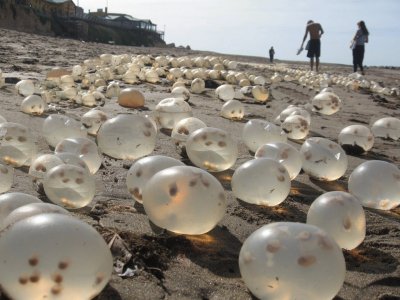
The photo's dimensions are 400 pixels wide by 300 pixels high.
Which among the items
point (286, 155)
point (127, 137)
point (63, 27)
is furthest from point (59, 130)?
point (63, 27)

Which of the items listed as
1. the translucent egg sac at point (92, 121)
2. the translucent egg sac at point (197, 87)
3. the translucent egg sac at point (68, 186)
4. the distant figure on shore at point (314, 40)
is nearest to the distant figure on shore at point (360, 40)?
the distant figure on shore at point (314, 40)

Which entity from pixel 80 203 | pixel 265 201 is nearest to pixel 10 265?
pixel 80 203

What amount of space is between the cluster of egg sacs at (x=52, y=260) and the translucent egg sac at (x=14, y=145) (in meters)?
1.45

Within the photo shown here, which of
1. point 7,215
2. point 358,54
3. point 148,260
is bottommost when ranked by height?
point 148,260

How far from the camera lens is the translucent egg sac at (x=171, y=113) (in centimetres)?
386

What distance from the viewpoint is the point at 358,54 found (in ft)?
40.4

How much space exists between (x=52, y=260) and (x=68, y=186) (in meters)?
0.83

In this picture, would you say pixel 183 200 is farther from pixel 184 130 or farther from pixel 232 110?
pixel 232 110

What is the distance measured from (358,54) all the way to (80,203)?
1145 cm

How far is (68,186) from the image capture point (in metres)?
2.08

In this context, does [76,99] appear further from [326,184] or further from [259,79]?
[259,79]

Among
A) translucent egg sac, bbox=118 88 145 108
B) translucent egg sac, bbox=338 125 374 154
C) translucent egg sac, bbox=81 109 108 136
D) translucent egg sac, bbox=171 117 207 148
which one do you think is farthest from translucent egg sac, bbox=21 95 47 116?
translucent egg sac, bbox=338 125 374 154

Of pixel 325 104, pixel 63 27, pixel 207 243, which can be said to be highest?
pixel 63 27

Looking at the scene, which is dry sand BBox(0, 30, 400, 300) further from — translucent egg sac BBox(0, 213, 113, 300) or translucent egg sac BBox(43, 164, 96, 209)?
translucent egg sac BBox(0, 213, 113, 300)
